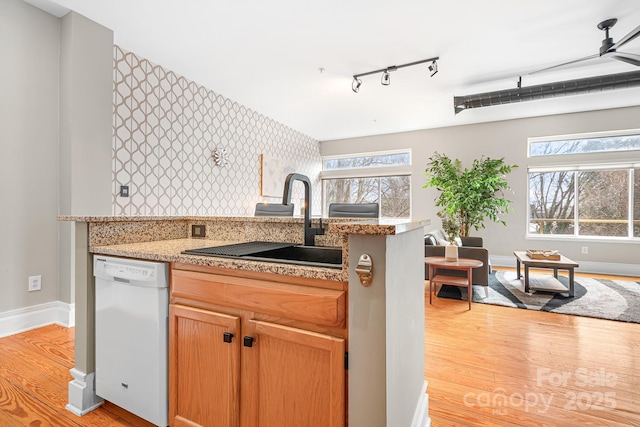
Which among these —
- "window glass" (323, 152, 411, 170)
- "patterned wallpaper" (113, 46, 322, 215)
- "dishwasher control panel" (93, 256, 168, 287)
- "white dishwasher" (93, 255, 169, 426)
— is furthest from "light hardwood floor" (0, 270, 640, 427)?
"window glass" (323, 152, 411, 170)

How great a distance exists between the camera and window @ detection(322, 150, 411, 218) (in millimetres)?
6562

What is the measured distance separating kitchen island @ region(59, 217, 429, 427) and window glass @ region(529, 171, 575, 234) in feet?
17.5

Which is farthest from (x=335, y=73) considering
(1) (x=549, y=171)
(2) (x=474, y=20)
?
(1) (x=549, y=171)

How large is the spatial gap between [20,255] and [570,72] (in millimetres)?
5944

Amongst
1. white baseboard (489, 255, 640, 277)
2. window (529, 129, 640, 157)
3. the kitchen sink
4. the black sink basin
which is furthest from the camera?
window (529, 129, 640, 157)

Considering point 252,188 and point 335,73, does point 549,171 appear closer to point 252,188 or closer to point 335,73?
point 335,73

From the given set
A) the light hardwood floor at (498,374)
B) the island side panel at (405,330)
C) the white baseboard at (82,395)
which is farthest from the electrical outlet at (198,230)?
the island side panel at (405,330)

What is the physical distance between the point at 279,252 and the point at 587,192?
6.13 metres

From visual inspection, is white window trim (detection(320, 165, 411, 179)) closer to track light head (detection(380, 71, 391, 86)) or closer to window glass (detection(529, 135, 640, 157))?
window glass (detection(529, 135, 640, 157))

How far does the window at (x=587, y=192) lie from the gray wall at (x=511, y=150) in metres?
0.19

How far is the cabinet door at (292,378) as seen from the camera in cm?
94

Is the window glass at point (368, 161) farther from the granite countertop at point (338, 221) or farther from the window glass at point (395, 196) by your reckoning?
Result: the granite countertop at point (338, 221)

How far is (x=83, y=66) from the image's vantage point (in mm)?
2680

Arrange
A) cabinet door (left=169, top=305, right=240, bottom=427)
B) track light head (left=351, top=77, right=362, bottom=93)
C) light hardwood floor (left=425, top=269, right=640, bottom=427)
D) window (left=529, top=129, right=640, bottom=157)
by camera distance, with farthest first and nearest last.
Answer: window (left=529, top=129, right=640, bottom=157) → track light head (left=351, top=77, right=362, bottom=93) → light hardwood floor (left=425, top=269, right=640, bottom=427) → cabinet door (left=169, top=305, right=240, bottom=427)
